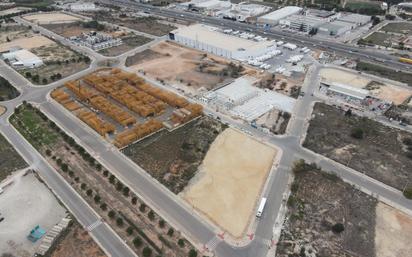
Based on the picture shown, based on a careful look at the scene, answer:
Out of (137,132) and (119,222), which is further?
(137,132)

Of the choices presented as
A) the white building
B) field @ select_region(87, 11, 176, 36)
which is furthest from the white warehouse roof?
the white building

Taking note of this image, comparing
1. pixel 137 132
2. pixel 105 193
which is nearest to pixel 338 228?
pixel 105 193

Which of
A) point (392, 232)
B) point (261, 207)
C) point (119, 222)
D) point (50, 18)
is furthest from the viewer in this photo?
point (50, 18)

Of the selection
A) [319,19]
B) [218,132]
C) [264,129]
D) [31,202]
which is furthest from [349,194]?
[319,19]

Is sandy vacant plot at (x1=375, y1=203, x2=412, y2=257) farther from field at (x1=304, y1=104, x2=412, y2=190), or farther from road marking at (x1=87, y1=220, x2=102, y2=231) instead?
road marking at (x1=87, y1=220, x2=102, y2=231)

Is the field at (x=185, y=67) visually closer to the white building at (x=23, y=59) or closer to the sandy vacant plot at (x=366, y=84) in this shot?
the sandy vacant plot at (x=366, y=84)

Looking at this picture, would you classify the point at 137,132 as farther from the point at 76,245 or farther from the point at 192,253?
the point at 192,253

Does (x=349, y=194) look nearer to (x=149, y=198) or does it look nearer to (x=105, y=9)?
(x=149, y=198)
